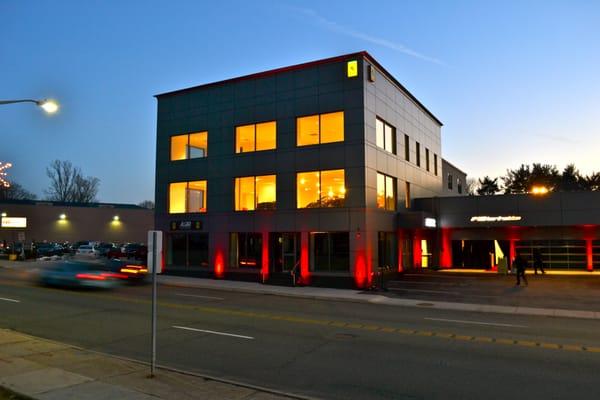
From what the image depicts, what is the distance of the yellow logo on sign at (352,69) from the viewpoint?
27.0 meters

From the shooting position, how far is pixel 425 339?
41.8 ft

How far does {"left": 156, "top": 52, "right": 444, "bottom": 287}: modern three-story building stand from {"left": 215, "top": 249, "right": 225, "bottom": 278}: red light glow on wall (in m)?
0.10

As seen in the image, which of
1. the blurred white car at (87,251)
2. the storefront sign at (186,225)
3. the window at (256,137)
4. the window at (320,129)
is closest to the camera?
the window at (320,129)

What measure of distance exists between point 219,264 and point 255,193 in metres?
5.47

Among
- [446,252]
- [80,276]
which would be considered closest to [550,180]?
[446,252]

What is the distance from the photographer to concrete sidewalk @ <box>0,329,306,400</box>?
762 centimetres

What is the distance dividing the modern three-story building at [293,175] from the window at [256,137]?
70 millimetres

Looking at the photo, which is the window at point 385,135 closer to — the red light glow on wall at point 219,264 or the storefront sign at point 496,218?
the storefront sign at point 496,218

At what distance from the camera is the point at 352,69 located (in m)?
27.1

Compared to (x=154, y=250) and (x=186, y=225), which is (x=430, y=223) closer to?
(x=186, y=225)

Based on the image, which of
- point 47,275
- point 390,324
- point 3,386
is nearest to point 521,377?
point 390,324

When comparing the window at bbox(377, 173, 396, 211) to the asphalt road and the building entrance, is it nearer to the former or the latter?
the building entrance

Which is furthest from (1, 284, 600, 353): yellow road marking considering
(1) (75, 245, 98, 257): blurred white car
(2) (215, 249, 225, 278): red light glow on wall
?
(1) (75, 245, 98, 257): blurred white car

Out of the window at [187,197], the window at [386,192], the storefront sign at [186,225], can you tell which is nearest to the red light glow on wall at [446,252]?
the window at [386,192]
